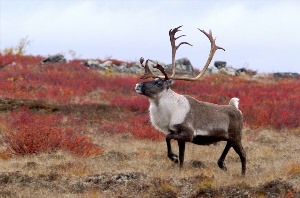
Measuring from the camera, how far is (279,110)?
17422 mm

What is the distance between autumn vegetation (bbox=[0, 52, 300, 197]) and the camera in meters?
11.4

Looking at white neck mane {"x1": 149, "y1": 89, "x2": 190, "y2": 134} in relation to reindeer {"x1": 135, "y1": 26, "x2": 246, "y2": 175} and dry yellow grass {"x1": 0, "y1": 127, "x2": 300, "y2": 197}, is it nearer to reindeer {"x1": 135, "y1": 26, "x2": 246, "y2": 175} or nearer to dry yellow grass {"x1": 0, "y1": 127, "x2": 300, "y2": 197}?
reindeer {"x1": 135, "y1": 26, "x2": 246, "y2": 175}

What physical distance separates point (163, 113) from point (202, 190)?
1743 millimetres

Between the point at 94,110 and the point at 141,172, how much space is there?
31.0ft

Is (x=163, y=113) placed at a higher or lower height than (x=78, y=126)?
higher

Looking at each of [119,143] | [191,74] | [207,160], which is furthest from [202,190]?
[191,74]

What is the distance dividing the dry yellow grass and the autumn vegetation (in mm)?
82

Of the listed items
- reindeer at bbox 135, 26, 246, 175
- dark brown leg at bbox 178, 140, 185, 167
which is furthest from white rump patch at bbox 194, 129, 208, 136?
dark brown leg at bbox 178, 140, 185, 167

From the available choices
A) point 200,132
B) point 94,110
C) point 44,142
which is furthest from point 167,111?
point 94,110

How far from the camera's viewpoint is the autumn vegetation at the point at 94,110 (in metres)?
11.4

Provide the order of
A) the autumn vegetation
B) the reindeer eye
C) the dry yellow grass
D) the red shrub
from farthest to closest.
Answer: the autumn vegetation < the red shrub < the reindeer eye < the dry yellow grass

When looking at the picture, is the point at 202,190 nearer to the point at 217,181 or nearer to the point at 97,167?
the point at 217,181

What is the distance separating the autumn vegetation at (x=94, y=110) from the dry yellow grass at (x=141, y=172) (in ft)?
0.27

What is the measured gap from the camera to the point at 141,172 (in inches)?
354
